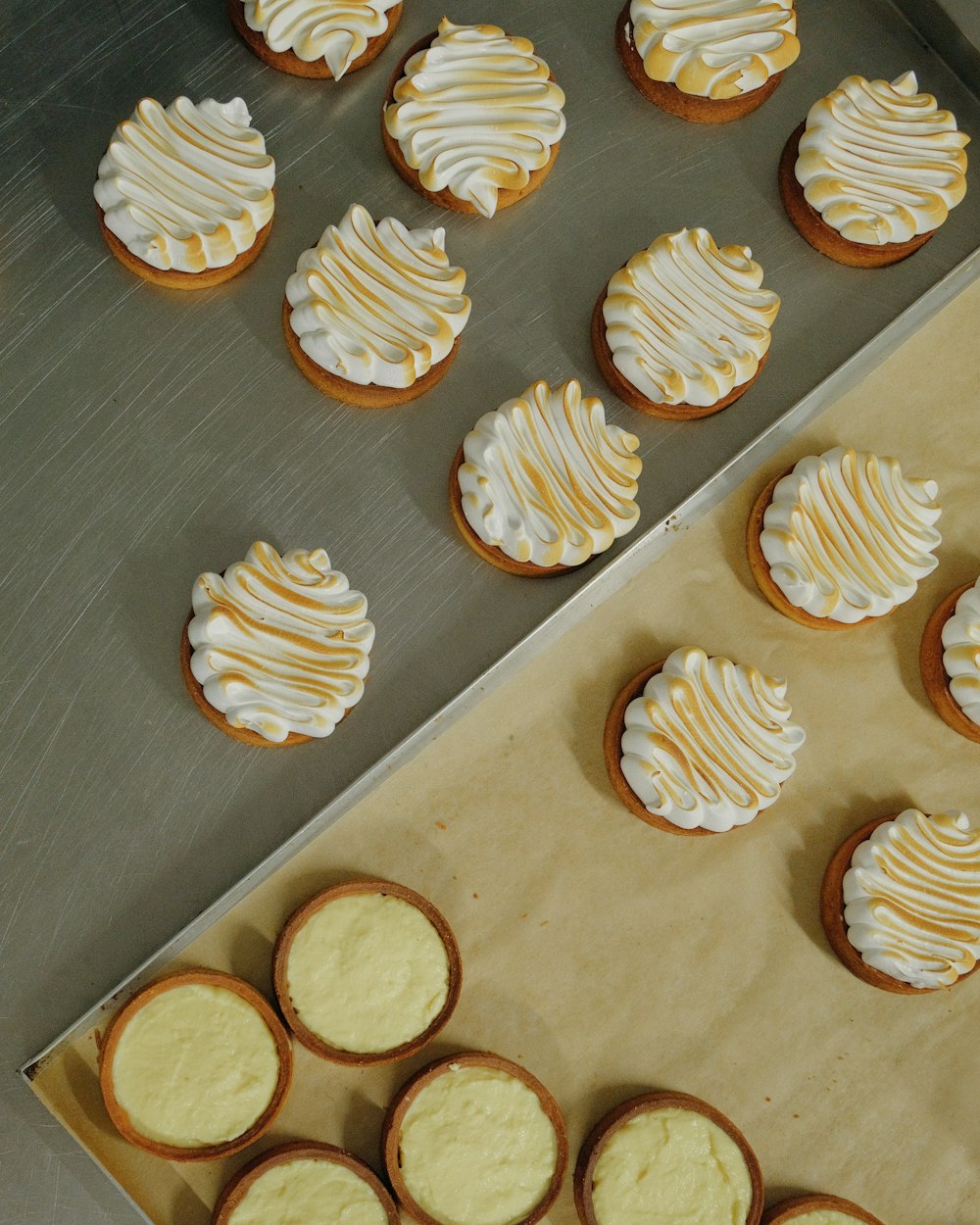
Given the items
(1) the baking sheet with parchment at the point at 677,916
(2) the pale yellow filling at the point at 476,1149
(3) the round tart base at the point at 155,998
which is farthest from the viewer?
(1) the baking sheet with parchment at the point at 677,916

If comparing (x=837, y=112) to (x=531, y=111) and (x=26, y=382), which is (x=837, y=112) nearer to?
(x=531, y=111)

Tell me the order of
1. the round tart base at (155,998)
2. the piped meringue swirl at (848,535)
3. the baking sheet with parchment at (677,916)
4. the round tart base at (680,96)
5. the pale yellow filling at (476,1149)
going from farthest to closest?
the round tart base at (680,96), the piped meringue swirl at (848,535), the baking sheet with parchment at (677,916), the pale yellow filling at (476,1149), the round tart base at (155,998)

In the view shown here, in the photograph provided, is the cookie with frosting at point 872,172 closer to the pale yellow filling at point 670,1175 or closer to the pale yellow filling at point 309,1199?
the pale yellow filling at point 670,1175

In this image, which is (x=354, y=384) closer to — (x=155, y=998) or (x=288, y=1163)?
(x=155, y=998)

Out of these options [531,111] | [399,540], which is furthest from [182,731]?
[531,111]

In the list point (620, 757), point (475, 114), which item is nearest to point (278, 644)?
point (620, 757)

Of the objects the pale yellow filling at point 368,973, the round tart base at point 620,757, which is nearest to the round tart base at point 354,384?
the round tart base at point 620,757
